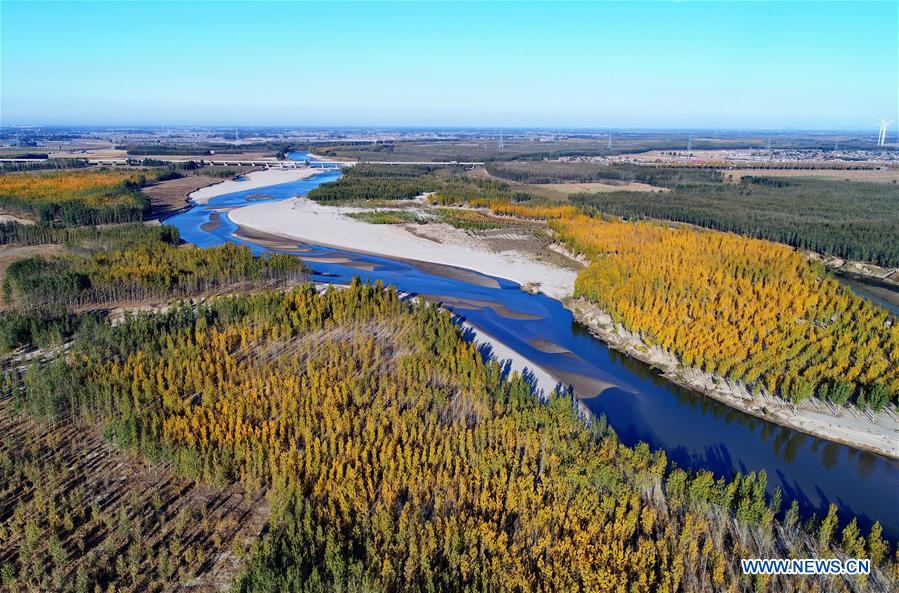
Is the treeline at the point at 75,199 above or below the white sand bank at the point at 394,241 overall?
above

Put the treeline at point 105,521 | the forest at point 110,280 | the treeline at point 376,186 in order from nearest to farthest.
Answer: the treeline at point 105,521 < the forest at point 110,280 < the treeline at point 376,186

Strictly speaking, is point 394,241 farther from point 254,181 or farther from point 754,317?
point 254,181

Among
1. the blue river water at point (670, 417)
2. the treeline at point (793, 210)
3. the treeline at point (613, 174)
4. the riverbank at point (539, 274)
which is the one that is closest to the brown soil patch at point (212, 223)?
the riverbank at point (539, 274)

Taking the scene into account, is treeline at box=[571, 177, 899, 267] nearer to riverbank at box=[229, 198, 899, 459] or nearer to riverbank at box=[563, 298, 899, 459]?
riverbank at box=[229, 198, 899, 459]

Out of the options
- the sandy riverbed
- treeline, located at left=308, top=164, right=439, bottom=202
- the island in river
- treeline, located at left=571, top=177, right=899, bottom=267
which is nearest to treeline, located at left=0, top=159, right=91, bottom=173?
A: the sandy riverbed

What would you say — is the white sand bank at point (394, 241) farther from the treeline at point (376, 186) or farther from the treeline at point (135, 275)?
the treeline at point (135, 275)

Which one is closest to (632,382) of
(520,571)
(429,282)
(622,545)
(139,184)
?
(622,545)

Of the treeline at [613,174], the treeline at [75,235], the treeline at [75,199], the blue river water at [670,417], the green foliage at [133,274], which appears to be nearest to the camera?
the blue river water at [670,417]
